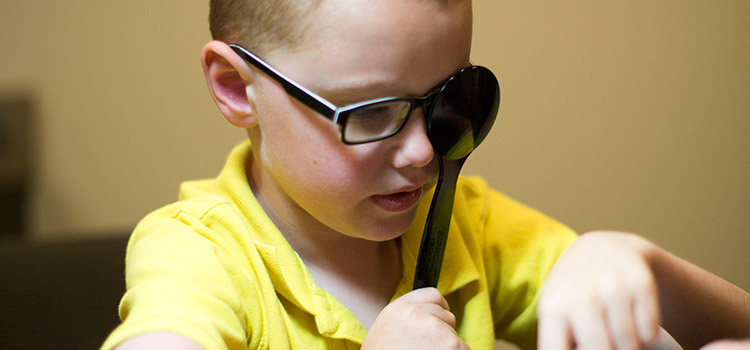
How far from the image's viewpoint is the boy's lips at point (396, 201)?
2.21 feet

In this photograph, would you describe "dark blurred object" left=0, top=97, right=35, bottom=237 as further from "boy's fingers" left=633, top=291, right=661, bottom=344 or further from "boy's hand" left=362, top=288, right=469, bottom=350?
"boy's fingers" left=633, top=291, right=661, bottom=344

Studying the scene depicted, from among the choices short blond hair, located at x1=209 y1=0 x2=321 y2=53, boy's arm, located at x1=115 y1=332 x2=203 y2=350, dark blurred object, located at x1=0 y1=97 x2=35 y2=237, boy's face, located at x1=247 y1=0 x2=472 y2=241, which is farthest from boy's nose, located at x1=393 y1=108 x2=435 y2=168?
dark blurred object, located at x1=0 y1=97 x2=35 y2=237

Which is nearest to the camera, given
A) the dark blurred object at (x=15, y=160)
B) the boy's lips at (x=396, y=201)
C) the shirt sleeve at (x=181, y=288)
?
the shirt sleeve at (x=181, y=288)

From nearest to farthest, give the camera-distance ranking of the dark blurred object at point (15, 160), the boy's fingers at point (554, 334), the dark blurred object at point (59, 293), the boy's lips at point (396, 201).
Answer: the boy's fingers at point (554, 334)
the boy's lips at point (396, 201)
the dark blurred object at point (59, 293)
the dark blurred object at point (15, 160)

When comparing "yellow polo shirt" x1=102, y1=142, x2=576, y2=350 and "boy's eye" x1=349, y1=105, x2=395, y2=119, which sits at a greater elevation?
"boy's eye" x1=349, y1=105, x2=395, y2=119

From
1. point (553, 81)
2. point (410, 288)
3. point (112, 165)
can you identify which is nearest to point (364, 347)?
point (410, 288)

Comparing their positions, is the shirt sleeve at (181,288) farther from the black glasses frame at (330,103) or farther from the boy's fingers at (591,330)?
the boy's fingers at (591,330)

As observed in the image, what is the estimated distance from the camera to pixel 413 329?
62cm

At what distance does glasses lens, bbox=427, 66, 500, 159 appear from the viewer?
0.62 meters

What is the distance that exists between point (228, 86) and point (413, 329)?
0.29 m

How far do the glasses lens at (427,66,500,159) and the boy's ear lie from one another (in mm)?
179

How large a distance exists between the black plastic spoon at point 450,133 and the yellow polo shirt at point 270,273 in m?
0.06

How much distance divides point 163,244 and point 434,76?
0.27 metres

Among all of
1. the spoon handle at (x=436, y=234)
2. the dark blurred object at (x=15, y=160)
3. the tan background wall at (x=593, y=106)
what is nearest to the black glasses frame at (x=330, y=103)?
the spoon handle at (x=436, y=234)
